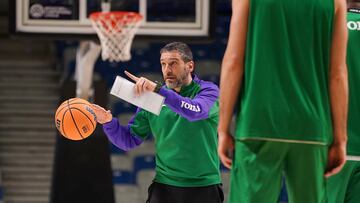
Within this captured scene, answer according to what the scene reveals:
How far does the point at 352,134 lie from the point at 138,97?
109 cm

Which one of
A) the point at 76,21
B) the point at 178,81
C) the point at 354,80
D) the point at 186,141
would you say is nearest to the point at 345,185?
the point at 354,80

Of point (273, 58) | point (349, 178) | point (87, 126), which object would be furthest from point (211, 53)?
point (273, 58)

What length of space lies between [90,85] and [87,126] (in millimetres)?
3061

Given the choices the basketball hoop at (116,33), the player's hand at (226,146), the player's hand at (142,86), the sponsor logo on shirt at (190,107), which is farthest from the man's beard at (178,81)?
the basketball hoop at (116,33)

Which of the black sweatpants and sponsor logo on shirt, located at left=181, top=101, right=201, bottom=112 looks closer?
sponsor logo on shirt, located at left=181, top=101, right=201, bottom=112

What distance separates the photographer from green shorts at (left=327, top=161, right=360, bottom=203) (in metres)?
3.27

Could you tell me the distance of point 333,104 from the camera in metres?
2.62

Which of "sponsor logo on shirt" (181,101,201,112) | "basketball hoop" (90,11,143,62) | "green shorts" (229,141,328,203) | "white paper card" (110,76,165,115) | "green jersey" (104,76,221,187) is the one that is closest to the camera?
"green shorts" (229,141,328,203)

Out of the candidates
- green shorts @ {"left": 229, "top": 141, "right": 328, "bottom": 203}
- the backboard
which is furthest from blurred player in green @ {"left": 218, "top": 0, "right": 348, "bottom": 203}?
the backboard

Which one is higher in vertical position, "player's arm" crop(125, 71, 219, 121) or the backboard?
the backboard

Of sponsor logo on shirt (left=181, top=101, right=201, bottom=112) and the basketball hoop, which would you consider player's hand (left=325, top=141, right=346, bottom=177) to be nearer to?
sponsor logo on shirt (left=181, top=101, right=201, bottom=112)

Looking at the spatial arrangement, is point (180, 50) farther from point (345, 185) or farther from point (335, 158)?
point (335, 158)

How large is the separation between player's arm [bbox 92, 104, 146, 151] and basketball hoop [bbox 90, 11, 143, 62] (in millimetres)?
2374

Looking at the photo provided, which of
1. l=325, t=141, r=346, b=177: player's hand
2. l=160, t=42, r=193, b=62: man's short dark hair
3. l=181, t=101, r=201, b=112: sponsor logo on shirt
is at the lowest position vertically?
l=181, t=101, r=201, b=112: sponsor logo on shirt
